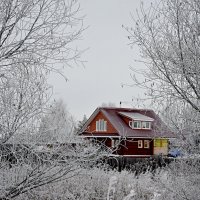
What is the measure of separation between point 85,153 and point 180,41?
9.42 feet

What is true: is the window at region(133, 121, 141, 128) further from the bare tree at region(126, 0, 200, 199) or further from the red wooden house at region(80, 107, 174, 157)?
the bare tree at region(126, 0, 200, 199)

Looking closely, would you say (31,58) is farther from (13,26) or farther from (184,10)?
(184,10)

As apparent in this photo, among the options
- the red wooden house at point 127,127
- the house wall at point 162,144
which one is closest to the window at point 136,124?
the red wooden house at point 127,127

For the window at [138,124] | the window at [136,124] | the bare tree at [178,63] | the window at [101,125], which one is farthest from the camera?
the window at [101,125]

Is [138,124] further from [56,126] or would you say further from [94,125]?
[56,126]

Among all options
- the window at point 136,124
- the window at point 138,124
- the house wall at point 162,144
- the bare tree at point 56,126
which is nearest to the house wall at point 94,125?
the window at point 138,124

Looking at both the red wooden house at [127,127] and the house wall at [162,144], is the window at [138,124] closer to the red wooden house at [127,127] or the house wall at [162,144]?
the red wooden house at [127,127]

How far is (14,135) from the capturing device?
20.9 ft

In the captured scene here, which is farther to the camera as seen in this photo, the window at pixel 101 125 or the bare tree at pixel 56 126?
the window at pixel 101 125

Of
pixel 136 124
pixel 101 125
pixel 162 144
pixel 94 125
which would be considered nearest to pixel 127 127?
pixel 136 124

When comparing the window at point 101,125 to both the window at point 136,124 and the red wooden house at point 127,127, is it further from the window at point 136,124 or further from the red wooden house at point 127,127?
the window at point 136,124

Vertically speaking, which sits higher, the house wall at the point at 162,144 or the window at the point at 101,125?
the window at the point at 101,125

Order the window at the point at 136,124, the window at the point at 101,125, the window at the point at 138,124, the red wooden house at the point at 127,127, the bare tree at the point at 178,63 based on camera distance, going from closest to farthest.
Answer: the bare tree at the point at 178,63 → the red wooden house at the point at 127,127 → the window at the point at 138,124 → the window at the point at 136,124 → the window at the point at 101,125

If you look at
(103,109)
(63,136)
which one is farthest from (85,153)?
(103,109)
